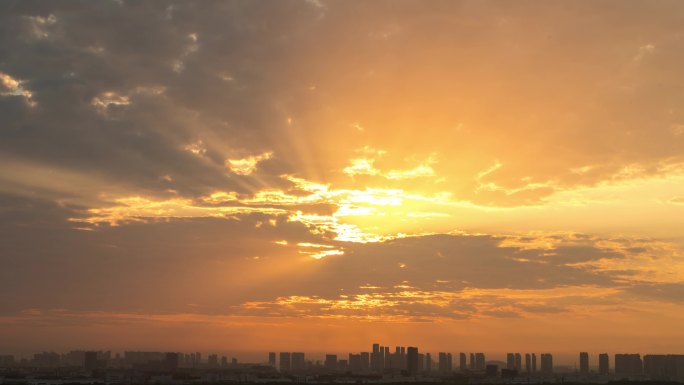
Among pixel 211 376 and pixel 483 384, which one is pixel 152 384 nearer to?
pixel 211 376

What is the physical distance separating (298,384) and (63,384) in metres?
45.7

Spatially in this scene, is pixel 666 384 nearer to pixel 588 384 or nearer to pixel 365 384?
pixel 588 384

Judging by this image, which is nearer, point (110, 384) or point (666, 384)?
point (110, 384)

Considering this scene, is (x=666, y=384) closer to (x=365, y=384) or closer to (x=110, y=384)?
(x=365, y=384)

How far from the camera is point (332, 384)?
15100 centimetres

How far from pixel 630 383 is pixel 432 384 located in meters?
47.4

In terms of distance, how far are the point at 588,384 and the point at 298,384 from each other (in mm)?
70837

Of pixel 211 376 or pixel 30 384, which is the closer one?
pixel 30 384

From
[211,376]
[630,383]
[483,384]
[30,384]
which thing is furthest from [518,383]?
[30,384]

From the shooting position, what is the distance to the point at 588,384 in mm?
163750

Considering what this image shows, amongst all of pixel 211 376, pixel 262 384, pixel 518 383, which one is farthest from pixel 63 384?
pixel 518 383

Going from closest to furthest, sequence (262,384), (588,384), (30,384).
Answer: (30,384)
(262,384)
(588,384)

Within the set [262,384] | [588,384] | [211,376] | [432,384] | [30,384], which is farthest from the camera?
[211,376]

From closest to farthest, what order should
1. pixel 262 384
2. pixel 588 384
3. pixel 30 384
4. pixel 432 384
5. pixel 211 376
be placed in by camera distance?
pixel 30 384 < pixel 262 384 < pixel 432 384 < pixel 588 384 < pixel 211 376
